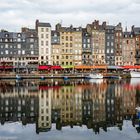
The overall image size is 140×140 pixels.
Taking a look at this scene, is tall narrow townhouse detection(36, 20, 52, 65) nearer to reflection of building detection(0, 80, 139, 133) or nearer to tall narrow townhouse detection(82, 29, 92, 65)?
tall narrow townhouse detection(82, 29, 92, 65)

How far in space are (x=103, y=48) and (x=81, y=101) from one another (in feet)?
230

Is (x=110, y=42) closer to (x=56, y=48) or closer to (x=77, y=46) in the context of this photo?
(x=77, y=46)

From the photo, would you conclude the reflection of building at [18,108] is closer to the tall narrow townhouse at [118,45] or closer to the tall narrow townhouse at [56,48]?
the tall narrow townhouse at [56,48]

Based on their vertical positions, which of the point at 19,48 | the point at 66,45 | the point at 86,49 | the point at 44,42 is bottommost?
the point at 86,49

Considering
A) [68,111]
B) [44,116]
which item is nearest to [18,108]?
[68,111]

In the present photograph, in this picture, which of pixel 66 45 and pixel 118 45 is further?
pixel 118 45

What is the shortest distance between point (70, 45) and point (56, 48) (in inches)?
170

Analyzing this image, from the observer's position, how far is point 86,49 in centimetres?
10938

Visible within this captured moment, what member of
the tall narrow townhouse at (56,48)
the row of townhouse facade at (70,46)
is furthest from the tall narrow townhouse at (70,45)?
the tall narrow townhouse at (56,48)

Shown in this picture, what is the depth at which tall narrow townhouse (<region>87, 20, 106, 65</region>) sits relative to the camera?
110375 millimetres

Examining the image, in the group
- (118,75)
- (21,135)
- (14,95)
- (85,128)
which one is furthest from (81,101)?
(118,75)

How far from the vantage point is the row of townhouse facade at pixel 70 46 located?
10269 cm

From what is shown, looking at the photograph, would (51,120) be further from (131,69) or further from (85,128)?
(131,69)

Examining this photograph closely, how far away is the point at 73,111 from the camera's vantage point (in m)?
35.3
